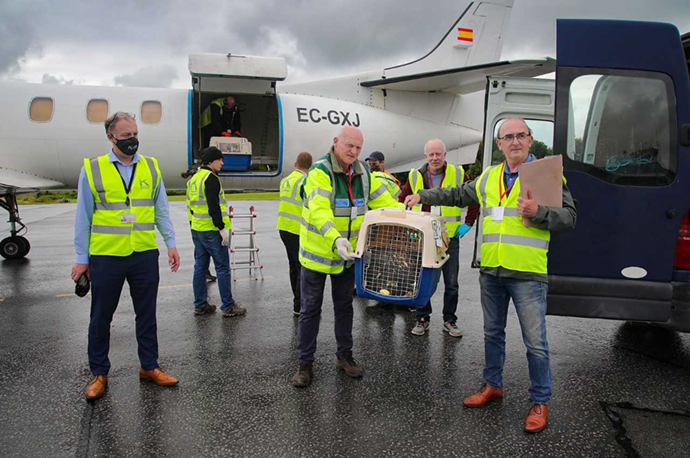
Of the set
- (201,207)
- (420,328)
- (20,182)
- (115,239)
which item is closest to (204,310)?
(201,207)

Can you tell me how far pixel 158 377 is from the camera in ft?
11.7

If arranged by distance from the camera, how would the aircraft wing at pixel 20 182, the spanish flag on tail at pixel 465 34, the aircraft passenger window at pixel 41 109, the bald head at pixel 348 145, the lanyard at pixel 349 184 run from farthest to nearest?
the spanish flag on tail at pixel 465 34 → the aircraft passenger window at pixel 41 109 → the aircraft wing at pixel 20 182 → the lanyard at pixel 349 184 → the bald head at pixel 348 145

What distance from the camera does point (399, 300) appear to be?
3334 millimetres

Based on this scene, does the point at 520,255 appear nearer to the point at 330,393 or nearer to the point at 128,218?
the point at 330,393

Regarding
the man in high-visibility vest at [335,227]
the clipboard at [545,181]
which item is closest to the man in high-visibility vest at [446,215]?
the man in high-visibility vest at [335,227]

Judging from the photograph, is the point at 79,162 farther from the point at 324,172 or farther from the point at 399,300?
the point at 399,300

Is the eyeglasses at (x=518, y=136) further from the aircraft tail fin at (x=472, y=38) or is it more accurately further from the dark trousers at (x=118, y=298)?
the aircraft tail fin at (x=472, y=38)

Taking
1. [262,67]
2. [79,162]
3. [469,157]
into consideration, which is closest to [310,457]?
[262,67]

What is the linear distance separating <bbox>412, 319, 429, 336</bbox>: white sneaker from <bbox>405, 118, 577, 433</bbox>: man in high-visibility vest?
4.95 feet

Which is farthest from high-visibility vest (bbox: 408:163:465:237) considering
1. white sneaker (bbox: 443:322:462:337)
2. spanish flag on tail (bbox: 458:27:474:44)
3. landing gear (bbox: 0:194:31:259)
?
landing gear (bbox: 0:194:31:259)

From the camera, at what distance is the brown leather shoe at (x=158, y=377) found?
3559 mm

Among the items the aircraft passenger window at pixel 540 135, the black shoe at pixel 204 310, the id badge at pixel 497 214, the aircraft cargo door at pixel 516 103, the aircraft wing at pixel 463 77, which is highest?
the aircraft wing at pixel 463 77

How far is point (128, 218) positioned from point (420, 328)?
3.01 m

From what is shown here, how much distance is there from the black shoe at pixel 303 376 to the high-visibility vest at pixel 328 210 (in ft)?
2.60
